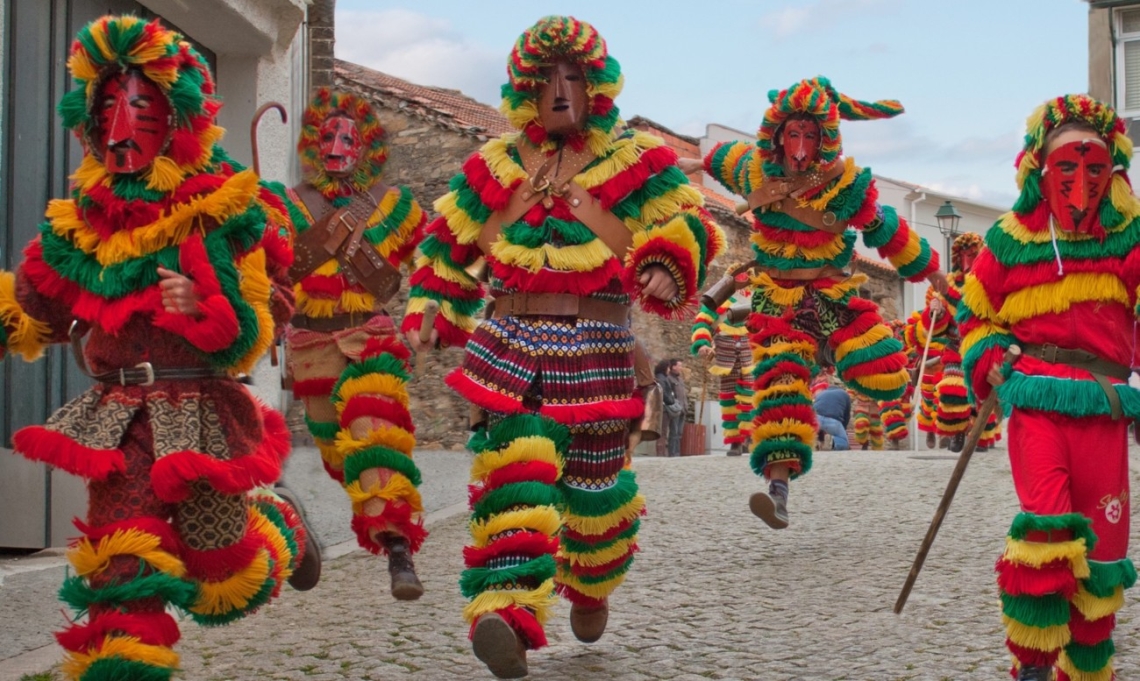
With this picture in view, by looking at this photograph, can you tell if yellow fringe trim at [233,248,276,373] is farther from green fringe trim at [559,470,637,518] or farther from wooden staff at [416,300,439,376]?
green fringe trim at [559,470,637,518]

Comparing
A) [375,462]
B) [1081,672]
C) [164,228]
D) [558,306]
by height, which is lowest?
[1081,672]

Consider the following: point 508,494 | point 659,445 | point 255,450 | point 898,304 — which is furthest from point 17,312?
point 898,304

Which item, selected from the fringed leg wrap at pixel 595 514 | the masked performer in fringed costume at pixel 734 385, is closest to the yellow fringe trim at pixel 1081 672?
the fringed leg wrap at pixel 595 514

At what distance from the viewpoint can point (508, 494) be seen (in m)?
5.90

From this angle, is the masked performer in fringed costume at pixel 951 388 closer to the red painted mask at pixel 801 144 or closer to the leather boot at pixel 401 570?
the red painted mask at pixel 801 144

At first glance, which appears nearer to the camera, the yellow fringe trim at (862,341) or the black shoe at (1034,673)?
the black shoe at (1034,673)

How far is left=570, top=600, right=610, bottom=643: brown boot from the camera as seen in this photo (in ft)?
21.6

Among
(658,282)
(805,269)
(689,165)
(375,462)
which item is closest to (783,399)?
(805,269)

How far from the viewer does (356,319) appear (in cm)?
812

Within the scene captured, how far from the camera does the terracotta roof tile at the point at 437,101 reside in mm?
25047

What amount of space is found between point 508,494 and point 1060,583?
6.24 ft

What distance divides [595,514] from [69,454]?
2.22m

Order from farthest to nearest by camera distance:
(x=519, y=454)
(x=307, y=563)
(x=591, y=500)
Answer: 1. (x=307, y=563)
2. (x=591, y=500)
3. (x=519, y=454)

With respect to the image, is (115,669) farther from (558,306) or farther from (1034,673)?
(1034,673)
